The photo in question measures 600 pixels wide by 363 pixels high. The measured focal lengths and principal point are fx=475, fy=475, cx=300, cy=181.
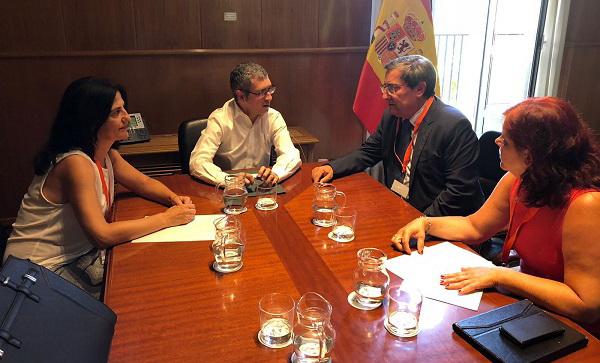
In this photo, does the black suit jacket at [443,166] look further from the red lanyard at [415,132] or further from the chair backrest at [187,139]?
the chair backrest at [187,139]

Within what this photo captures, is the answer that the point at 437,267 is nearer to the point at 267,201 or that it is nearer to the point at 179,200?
the point at 267,201

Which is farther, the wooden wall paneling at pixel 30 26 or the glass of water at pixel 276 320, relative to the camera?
the wooden wall paneling at pixel 30 26

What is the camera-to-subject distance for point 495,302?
126 cm

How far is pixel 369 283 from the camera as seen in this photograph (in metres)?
1.29

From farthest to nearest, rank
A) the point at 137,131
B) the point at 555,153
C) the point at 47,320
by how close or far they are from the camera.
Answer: the point at 137,131 → the point at 555,153 → the point at 47,320

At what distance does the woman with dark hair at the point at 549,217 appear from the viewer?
1.24 metres

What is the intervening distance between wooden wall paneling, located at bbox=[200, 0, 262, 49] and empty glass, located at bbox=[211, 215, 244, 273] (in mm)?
2332

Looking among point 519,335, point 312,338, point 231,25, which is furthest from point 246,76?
point 519,335

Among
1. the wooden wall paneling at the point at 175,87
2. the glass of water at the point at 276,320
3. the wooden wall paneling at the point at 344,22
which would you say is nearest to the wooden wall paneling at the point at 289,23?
the wooden wall paneling at the point at 344,22

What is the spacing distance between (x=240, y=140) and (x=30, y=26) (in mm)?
1718

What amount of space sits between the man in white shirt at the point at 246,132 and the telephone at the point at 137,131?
3.20 ft

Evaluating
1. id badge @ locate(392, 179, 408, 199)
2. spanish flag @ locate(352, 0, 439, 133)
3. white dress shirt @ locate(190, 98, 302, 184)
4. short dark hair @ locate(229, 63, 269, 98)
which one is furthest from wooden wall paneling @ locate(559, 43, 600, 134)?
short dark hair @ locate(229, 63, 269, 98)

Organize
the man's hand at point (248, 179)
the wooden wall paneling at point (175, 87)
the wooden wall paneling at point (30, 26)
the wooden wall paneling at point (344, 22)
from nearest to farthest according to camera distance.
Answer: the man's hand at point (248, 179) → the wooden wall paneling at point (30, 26) → the wooden wall paneling at point (175, 87) → the wooden wall paneling at point (344, 22)

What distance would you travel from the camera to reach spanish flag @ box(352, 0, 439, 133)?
343 cm
